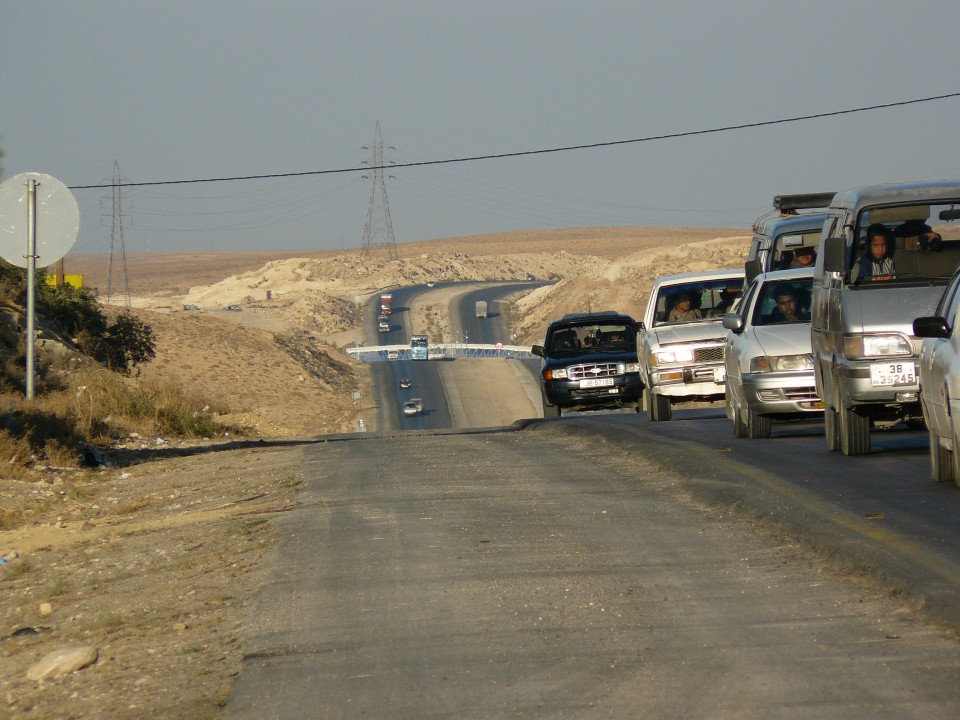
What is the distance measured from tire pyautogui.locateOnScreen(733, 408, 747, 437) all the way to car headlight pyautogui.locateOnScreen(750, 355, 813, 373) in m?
0.94

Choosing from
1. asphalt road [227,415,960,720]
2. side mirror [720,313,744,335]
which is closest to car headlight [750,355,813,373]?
side mirror [720,313,744,335]

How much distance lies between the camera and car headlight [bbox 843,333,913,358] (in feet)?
37.1

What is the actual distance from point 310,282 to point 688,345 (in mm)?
132728

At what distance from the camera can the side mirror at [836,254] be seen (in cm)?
1178

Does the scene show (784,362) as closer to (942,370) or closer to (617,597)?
(942,370)

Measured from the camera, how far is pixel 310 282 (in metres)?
149

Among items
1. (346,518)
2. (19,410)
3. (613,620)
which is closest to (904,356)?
(346,518)

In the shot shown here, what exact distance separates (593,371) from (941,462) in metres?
12.4

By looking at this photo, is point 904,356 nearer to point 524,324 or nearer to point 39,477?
point 39,477

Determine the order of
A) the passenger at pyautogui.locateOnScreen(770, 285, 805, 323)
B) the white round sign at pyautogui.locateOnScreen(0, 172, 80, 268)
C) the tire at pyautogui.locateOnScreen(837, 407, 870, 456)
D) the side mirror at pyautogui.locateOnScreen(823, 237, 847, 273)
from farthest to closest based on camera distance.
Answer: the passenger at pyautogui.locateOnScreen(770, 285, 805, 323) → the white round sign at pyautogui.locateOnScreen(0, 172, 80, 268) → the tire at pyautogui.locateOnScreen(837, 407, 870, 456) → the side mirror at pyautogui.locateOnScreen(823, 237, 847, 273)

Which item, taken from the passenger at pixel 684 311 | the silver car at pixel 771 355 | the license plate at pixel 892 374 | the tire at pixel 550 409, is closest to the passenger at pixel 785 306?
the silver car at pixel 771 355

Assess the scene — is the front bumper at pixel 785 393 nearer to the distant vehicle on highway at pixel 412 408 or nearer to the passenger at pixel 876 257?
the passenger at pixel 876 257

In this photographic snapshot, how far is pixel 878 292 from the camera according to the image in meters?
11.6

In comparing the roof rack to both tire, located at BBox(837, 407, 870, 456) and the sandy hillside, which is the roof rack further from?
the sandy hillside
